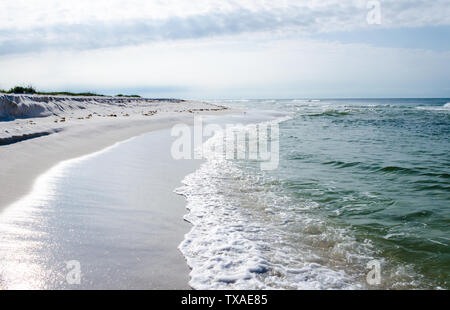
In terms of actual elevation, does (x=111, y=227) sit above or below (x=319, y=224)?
above

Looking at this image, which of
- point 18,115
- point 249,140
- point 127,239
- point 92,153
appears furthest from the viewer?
point 249,140

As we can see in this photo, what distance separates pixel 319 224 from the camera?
493cm

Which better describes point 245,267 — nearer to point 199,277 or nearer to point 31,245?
point 199,277

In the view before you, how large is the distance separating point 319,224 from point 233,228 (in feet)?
4.46

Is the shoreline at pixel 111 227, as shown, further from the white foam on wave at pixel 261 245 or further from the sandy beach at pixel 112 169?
the white foam on wave at pixel 261 245

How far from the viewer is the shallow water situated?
137 inches

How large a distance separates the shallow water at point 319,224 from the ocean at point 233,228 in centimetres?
2

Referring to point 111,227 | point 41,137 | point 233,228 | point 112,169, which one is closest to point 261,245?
point 233,228

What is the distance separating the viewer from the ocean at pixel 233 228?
130 inches

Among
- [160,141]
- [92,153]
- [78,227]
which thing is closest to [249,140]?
[160,141]

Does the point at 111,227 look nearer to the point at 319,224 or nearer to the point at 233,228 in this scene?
the point at 233,228

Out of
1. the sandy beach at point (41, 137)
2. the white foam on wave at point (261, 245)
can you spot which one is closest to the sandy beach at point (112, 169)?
the sandy beach at point (41, 137)
